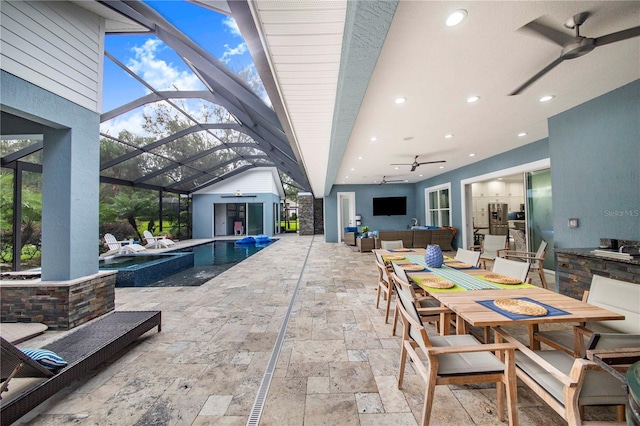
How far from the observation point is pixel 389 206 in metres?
10.6

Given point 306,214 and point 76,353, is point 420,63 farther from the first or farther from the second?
point 306,214

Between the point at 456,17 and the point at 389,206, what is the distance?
361 inches

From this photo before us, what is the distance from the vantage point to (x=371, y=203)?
1071 centimetres

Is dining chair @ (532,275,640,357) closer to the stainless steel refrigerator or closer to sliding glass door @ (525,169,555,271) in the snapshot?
sliding glass door @ (525,169,555,271)

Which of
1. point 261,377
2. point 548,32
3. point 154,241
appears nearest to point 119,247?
point 154,241

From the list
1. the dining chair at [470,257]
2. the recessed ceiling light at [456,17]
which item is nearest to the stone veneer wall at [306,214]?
the dining chair at [470,257]

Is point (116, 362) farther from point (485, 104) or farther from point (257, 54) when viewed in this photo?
point (485, 104)

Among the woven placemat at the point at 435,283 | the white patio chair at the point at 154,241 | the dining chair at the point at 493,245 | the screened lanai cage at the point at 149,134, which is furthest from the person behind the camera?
the white patio chair at the point at 154,241

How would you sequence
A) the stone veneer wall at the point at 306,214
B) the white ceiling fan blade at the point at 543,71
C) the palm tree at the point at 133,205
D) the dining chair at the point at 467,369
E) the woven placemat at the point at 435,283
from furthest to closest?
the stone veneer wall at the point at 306,214, the palm tree at the point at 133,205, the woven placemat at the point at 435,283, the white ceiling fan blade at the point at 543,71, the dining chair at the point at 467,369

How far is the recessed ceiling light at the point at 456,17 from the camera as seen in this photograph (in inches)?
66.2

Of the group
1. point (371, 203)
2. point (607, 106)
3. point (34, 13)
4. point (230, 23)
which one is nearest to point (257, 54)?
point (230, 23)

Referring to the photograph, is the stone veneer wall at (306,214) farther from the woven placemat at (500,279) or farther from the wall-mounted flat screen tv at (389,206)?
the woven placemat at (500,279)

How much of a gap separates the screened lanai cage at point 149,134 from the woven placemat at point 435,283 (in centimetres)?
341

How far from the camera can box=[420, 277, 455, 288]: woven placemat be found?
2.05 meters
